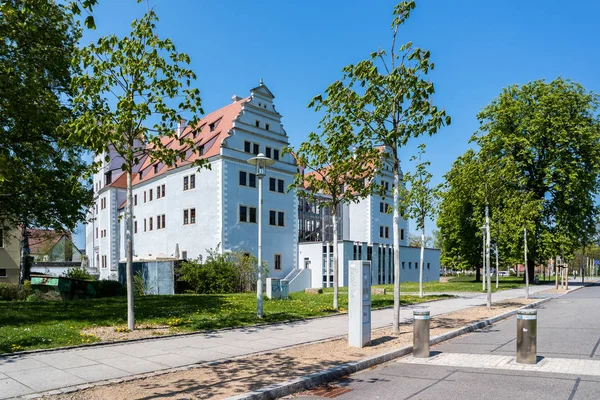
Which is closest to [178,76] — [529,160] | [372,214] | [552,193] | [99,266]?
[529,160]

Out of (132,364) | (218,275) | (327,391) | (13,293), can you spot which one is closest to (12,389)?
(132,364)

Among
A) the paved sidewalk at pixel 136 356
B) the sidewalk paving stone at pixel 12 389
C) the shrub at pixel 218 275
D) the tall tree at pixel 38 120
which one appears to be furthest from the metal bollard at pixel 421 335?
the shrub at pixel 218 275

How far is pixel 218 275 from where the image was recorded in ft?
104

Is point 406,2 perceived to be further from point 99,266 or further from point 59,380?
point 99,266

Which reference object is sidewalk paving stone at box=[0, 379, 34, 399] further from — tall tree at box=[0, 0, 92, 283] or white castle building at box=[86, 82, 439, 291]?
white castle building at box=[86, 82, 439, 291]

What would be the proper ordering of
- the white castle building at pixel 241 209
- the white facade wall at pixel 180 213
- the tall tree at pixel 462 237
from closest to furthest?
the white facade wall at pixel 180 213 → the white castle building at pixel 241 209 → the tall tree at pixel 462 237

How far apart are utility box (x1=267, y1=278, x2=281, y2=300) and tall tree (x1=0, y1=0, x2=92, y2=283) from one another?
356 inches

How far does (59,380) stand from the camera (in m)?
7.56

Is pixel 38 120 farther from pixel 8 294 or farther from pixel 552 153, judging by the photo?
pixel 552 153

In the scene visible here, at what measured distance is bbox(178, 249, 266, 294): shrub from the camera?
31594mm

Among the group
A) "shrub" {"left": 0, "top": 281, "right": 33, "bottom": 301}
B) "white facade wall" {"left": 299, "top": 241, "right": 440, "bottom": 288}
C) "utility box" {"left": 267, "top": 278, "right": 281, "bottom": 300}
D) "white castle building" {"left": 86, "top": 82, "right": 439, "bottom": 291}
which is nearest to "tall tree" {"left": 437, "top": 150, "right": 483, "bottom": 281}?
"white facade wall" {"left": 299, "top": 241, "right": 440, "bottom": 288}

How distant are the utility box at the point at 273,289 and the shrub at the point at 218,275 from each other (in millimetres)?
9657

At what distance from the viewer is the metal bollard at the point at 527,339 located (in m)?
9.19

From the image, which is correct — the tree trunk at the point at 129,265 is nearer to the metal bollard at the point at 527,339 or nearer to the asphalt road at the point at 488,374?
the asphalt road at the point at 488,374
